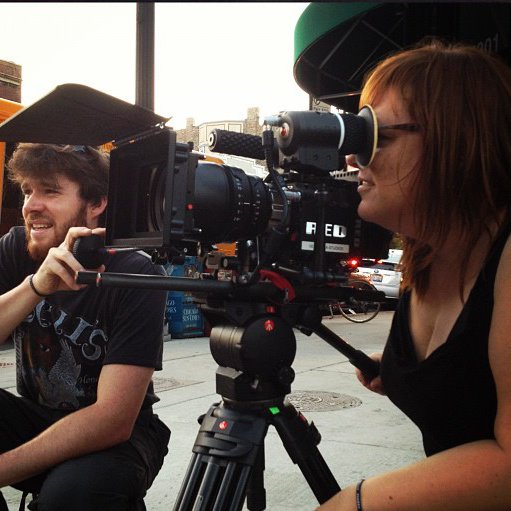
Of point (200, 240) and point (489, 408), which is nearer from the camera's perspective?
point (489, 408)

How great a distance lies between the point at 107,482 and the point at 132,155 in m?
0.95

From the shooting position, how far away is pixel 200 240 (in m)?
1.59

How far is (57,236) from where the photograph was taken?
7.28 feet

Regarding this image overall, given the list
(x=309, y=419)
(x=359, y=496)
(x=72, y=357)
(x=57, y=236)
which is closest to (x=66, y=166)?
(x=57, y=236)

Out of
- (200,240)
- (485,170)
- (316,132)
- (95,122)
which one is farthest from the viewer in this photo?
(95,122)

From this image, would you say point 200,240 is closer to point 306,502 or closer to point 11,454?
point 11,454

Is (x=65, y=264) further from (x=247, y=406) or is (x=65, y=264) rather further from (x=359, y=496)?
(x=359, y=496)

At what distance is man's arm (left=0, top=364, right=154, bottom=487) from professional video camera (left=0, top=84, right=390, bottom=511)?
0.34m

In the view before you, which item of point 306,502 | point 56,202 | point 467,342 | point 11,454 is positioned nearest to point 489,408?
point 467,342

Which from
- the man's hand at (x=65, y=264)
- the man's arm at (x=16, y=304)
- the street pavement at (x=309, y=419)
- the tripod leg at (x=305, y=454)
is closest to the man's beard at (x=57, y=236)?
the man's arm at (x=16, y=304)

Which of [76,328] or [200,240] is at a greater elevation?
[200,240]

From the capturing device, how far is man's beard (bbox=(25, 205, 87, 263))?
87.4 inches

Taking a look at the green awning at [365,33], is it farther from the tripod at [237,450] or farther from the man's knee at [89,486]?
the man's knee at [89,486]

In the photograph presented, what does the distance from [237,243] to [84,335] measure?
0.78 meters
